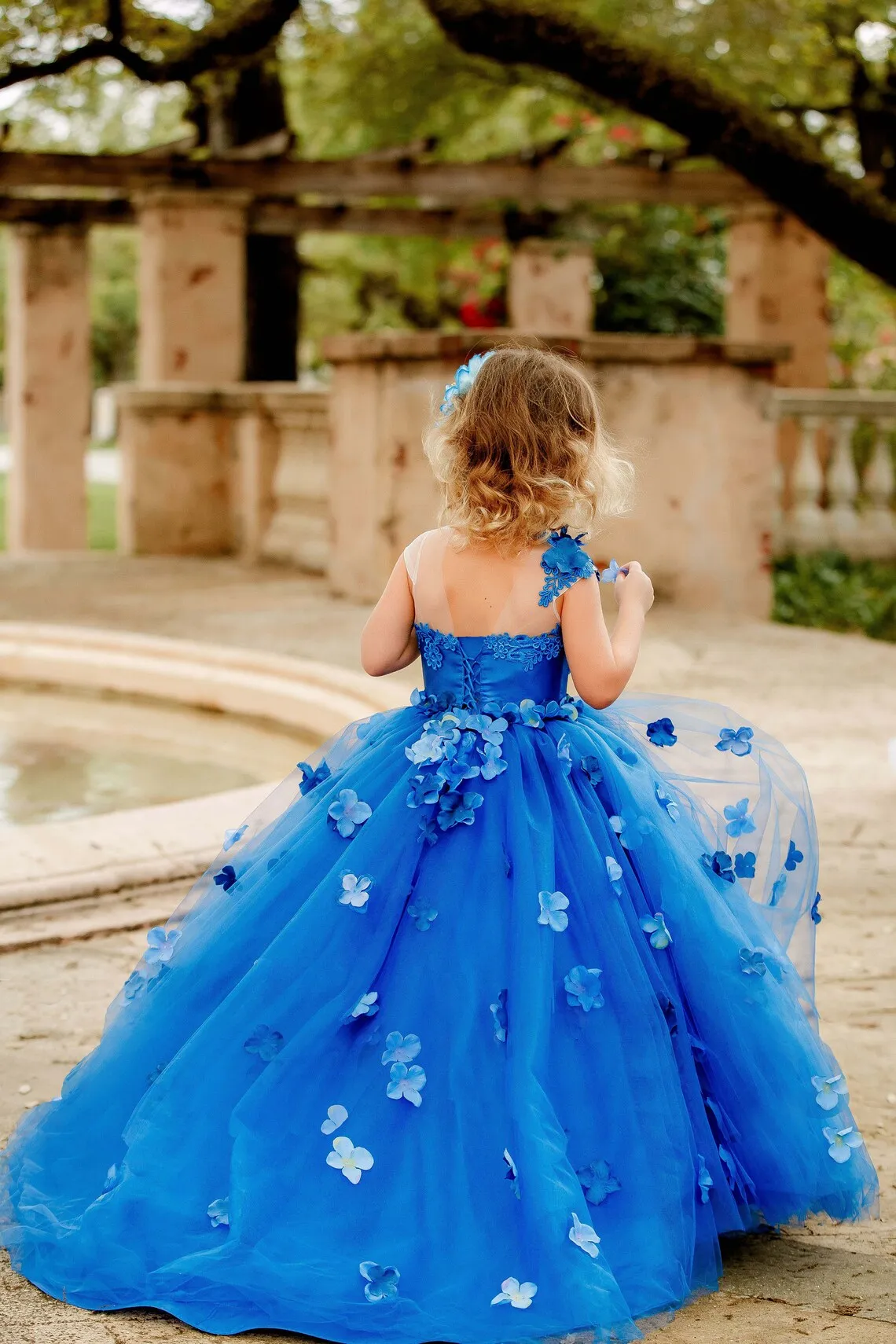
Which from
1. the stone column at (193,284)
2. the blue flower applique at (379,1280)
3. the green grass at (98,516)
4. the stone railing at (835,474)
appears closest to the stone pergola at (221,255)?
the stone column at (193,284)

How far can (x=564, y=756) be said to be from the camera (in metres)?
2.62

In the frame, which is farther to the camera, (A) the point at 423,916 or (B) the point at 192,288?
(B) the point at 192,288

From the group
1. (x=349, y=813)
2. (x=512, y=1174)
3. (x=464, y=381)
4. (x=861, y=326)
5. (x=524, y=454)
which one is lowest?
(x=512, y=1174)

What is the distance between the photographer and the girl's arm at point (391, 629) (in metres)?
2.78

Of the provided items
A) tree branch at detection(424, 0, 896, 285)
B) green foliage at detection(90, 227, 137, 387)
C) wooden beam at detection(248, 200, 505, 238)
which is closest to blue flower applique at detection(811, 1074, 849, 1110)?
tree branch at detection(424, 0, 896, 285)

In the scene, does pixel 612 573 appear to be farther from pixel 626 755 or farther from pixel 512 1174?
pixel 512 1174

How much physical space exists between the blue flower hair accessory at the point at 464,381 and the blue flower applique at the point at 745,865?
0.90m

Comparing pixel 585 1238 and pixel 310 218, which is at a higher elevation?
pixel 310 218

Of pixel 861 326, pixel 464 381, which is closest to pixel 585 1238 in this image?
pixel 464 381

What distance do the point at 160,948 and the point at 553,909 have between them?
2.24 feet

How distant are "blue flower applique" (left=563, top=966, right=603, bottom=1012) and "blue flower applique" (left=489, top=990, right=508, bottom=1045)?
0.10 m

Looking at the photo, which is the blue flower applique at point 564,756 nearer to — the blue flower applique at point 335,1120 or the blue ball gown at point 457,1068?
the blue ball gown at point 457,1068

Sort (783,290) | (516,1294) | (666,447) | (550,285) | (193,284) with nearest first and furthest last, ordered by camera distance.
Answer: (516,1294)
(666,447)
(193,284)
(783,290)
(550,285)

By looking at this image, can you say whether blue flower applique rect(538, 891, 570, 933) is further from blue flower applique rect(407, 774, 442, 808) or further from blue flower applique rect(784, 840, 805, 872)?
blue flower applique rect(784, 840, 805, 872)
